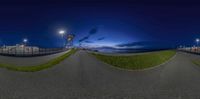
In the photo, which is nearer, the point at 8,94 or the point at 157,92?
the point at 8,94

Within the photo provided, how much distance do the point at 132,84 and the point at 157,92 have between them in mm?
2253

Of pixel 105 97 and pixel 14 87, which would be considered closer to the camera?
pixel 105 97

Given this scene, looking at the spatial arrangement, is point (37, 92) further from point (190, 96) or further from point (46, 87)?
point (190, 96)

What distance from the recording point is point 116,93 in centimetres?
991

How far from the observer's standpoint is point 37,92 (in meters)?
9.81

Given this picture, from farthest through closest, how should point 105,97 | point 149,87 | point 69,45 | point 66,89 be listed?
1. point 69,45
2. point 149,87
3. point 66,89
4. point 105,97

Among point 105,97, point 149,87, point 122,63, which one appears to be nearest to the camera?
point 105,97

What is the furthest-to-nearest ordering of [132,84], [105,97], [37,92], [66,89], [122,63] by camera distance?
[122,63] → [132,84] → [66,89] → [37,92] → [105,97]

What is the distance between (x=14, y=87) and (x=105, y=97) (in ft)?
14.3

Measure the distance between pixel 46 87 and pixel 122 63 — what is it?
11.4 metres

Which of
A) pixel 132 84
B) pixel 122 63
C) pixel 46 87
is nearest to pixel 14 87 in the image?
pixel 46 87

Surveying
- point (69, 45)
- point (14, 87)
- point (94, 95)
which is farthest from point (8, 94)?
point (69, 45)

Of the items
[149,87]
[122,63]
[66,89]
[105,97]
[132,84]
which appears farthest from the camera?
[122,63]

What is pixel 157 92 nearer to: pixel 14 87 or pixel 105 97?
pixel 105 97
